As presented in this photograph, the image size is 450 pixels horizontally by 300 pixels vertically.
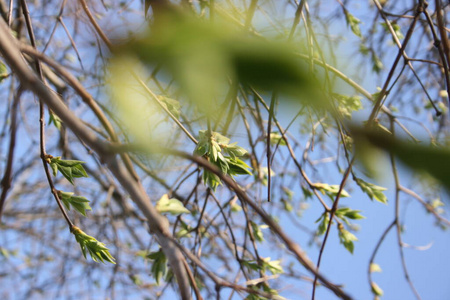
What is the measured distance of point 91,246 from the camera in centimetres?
114

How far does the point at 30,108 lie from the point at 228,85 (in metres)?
3.13

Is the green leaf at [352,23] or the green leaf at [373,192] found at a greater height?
the green leaf at [352,23]

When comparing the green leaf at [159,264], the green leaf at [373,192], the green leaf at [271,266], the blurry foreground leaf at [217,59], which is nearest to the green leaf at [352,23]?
the green leaf at [373,192]

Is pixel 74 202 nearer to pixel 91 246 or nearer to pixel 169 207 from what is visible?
pixel 91 246

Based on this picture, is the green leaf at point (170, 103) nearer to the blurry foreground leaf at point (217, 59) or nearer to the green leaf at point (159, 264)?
the blurry foreground leaf at point (217, 59)

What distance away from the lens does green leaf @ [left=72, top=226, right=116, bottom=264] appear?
113 centimetres

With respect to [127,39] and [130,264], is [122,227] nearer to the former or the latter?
[130,264]

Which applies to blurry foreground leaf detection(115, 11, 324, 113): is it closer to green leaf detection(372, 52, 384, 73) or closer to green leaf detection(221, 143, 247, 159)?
green leaf detection(221, 143, 247, 159)

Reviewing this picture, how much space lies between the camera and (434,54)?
2.72 meters

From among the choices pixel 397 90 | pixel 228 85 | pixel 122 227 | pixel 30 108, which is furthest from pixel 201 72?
pixel 122 227

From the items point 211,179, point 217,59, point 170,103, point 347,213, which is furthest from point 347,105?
point 217,59

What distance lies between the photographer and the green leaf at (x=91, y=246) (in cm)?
113

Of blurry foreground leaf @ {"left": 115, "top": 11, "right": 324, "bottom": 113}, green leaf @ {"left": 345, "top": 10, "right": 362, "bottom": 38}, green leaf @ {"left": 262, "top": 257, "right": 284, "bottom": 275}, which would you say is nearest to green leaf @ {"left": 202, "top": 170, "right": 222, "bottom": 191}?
green leaf @ {"left": 262, "top": 257, "right": 284, "bottom": 275}

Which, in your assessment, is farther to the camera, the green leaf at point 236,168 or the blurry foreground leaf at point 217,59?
the green leaf at point 236,168
